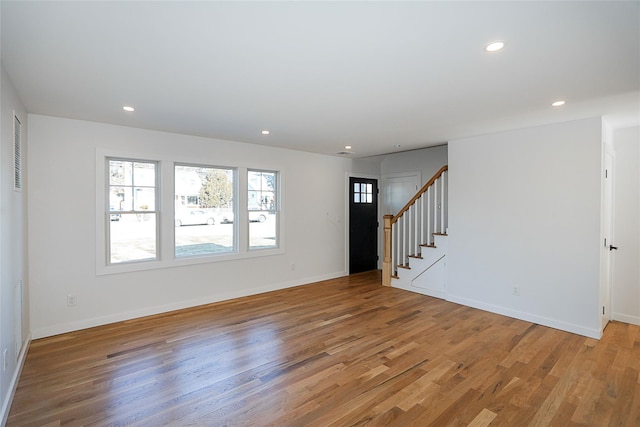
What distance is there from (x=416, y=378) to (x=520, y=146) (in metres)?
3.10

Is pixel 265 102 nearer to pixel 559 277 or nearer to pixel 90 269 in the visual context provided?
pixel 90 269

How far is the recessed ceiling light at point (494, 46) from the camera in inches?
72.0

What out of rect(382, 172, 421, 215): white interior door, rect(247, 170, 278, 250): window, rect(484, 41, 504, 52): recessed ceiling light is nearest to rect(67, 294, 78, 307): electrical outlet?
rect(247, 170, 278, 250): window

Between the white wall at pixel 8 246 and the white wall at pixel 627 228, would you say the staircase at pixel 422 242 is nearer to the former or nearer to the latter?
the white wall at pixel 627 228

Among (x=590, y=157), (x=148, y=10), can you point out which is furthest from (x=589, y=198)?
(x=148, y=10)

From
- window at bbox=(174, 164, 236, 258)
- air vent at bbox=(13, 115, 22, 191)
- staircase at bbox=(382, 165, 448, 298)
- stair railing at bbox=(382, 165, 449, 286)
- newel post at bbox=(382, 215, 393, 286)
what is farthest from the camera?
newel post at bbox=(382, 215, 393, 286)

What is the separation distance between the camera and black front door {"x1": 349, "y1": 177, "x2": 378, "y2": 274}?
6586mm

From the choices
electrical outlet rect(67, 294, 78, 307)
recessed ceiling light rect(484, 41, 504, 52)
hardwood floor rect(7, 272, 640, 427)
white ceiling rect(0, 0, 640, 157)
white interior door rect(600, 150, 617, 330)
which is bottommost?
hardwood floor rect(7, 272, 640, 427)

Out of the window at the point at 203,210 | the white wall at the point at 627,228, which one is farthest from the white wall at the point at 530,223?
the window at the point at 203,210

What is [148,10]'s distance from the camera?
1.55 m

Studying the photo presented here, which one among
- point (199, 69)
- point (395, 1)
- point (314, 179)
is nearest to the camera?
point (395, 1)

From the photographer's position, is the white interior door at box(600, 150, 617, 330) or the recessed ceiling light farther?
the white interior door at box(600, 150, 617, 330)

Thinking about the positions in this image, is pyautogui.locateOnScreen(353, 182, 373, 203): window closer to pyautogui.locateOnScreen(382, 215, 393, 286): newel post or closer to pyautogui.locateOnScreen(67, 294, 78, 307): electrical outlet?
pyautogui.locateOnScreen(382, 215, 393, 286): newel post

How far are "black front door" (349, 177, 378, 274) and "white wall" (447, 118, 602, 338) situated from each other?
89.3 inches
